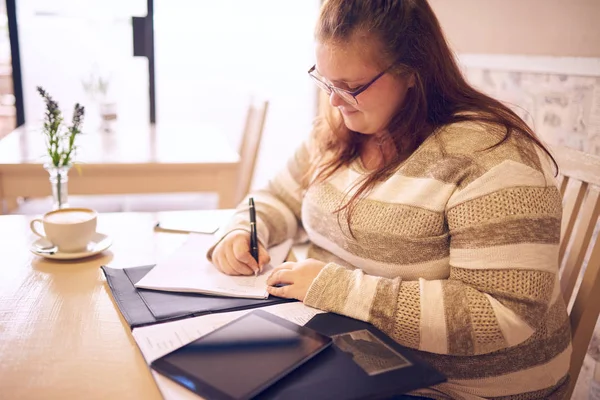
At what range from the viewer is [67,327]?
839mm

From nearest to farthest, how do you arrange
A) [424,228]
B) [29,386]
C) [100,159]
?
[29,386], [424,228], [100,159]

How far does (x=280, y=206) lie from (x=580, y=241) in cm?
64

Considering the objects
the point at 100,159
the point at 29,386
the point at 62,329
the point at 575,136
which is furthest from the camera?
the point at 100,159

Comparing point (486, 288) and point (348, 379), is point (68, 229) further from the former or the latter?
point (486, 288)

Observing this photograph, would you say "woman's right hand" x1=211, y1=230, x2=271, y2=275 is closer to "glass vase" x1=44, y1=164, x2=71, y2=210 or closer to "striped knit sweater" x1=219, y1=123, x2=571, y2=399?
"striped knit sweater" x1=219, y1=123, x2=571, y2=399

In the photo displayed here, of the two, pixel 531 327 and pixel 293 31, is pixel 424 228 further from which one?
pixel 293 31

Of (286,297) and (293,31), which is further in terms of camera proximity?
(293,31)

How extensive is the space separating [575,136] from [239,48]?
2.88 m

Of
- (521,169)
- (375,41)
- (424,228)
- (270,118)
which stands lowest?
(270,118)

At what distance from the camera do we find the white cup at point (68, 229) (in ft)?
3.55

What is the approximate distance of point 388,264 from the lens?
100 cm

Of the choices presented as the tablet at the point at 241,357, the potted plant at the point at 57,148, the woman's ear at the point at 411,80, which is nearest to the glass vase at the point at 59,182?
the potted plant at the point at 57,148

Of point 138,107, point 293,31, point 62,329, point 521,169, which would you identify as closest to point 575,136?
point 521,169

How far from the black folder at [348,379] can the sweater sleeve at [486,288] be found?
0.39ft
